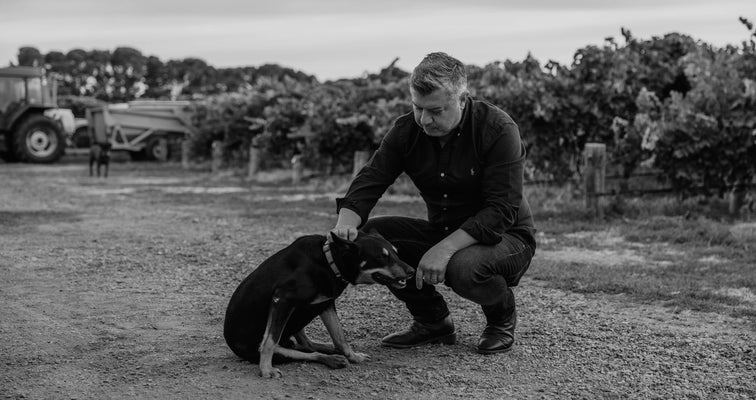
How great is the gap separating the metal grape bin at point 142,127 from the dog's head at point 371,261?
27546mm

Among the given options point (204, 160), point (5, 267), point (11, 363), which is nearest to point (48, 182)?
point (204, 160)

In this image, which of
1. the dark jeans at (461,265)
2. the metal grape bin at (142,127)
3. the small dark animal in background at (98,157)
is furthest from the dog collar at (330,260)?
the metal grape bin at (142,127)

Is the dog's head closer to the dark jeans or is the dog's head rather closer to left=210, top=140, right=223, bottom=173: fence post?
the dark jeans

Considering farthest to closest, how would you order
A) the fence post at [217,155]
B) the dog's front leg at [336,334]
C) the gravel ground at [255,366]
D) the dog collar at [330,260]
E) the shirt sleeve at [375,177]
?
1. the fence post at [217,155]
2. the shirt sleeve at [375,177]
3. the dog's front leg at [336,334]
4. the dog collar at [330,260]
5. the gravel ground at [255,366]

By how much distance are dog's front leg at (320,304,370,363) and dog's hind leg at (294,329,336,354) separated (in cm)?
14

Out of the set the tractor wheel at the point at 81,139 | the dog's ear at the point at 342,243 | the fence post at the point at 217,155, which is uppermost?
the dog's ear at the point at 342,243

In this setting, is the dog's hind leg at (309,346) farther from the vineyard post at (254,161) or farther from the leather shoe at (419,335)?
the vineyard post at (254,161)

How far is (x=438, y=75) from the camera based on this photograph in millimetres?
4844

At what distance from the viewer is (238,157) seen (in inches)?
989

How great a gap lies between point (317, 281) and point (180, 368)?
85 centimetres

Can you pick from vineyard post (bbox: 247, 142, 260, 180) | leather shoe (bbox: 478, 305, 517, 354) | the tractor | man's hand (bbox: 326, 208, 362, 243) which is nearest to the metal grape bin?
Result: the tractor

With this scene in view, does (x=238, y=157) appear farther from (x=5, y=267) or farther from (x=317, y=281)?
(x=317, y=281)

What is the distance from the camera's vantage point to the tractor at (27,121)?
1123 inches

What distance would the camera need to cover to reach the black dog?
4680mm
